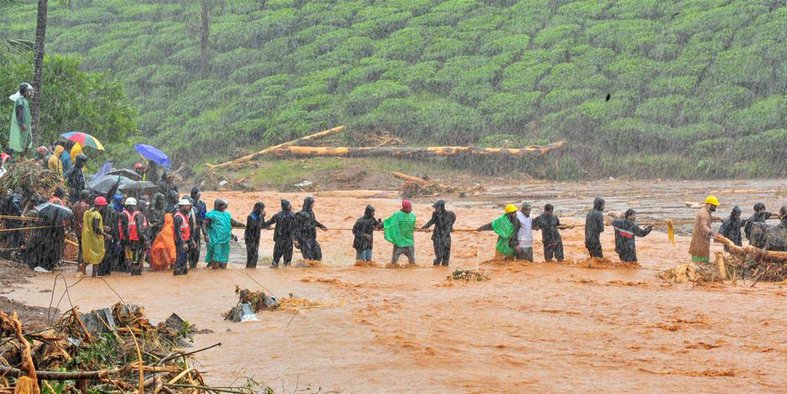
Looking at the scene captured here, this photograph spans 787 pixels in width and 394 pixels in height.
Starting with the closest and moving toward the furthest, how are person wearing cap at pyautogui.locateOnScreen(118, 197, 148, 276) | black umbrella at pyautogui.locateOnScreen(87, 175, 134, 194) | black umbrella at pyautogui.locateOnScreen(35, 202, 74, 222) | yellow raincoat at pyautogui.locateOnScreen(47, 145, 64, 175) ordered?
black umbrella at pyautogui.locateOnScreen(35, 202, 74, 222)
person wearing cap at pyautogui.locateOnScreen(118, 197, 148, 276)
black umbrella at pyautogui.locateOnScreen(87, 175, 134, 194)
yellow raincoat at pyautogui.locateOnScreen(47, 145, 64, 175)

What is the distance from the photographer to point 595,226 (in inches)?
643

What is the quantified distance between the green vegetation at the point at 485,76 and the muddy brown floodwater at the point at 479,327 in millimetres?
17911

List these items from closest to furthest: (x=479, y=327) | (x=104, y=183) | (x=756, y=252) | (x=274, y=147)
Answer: (x=479, y=327) → (x=756, y=252) → (x=104, y=183) → (x=274, y=147)

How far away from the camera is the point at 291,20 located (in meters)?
52.0

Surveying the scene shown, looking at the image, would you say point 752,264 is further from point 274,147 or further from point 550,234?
point 274,147

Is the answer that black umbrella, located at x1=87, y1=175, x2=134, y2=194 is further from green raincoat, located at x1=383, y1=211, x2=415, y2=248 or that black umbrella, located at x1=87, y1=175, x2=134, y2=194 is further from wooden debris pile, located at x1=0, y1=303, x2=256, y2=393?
wooden debris pile, located at x1=0, y1=303, x2=256, y2=393

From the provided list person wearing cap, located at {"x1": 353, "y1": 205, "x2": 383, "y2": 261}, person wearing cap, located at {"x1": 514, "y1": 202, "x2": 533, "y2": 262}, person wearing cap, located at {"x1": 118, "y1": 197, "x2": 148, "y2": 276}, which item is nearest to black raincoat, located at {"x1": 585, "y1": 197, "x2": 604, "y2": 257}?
person wearing cap, located at {"x1": 514, "y1": 202, "x2": 533, "y2": 262}

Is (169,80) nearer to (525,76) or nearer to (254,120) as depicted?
(254,120)

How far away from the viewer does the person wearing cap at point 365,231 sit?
53.3ft

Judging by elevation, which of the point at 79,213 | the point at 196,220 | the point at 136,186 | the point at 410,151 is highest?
the point at 410,151

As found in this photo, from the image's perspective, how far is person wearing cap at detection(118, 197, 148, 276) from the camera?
14.8m

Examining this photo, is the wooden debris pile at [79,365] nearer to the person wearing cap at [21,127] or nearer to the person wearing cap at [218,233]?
the person wearing cap at [218,233]

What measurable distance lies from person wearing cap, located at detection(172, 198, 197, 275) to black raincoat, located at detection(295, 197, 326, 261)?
178 cm

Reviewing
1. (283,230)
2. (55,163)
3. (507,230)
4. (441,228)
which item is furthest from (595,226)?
(55,163)
